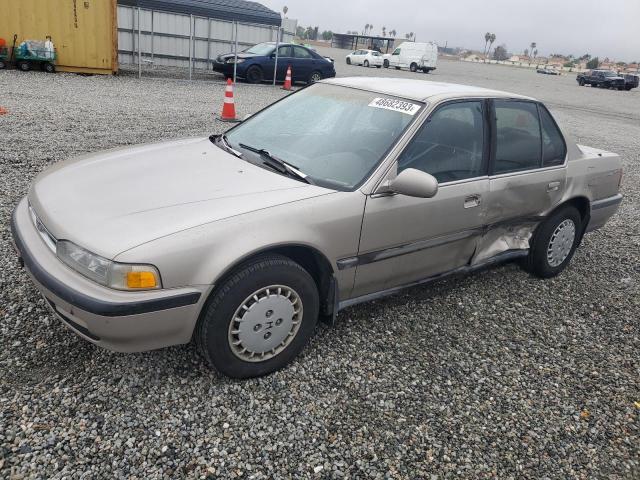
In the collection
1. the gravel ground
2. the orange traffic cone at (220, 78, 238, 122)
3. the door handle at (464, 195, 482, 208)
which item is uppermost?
the door handle at (464, 195, 482, 208)

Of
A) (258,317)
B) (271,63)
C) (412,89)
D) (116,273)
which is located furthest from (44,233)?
(271,63)

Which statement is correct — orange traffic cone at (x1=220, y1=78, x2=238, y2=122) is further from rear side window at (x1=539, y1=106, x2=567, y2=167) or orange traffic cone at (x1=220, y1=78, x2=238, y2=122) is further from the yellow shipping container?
the yellow shipping container

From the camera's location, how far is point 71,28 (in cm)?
1407

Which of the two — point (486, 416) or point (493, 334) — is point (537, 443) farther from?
point (493, 334)

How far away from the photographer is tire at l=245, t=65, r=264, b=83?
54.3ft

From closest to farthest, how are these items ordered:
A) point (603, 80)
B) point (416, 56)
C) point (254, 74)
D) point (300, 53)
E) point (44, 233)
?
1. point (44, 233)
2. point (254, 74)
3. point (300, 53)
4. point (416, 56)
5. point (603, 80)

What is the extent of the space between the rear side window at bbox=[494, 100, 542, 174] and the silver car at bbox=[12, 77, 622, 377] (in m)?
0.02

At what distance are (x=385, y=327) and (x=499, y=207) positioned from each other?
1.20 meters

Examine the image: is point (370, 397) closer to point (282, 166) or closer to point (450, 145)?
point (282, 166)

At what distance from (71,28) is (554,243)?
568 inches

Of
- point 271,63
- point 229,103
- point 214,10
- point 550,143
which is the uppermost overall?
A: point 214,10

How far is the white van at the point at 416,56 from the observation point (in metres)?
33.8

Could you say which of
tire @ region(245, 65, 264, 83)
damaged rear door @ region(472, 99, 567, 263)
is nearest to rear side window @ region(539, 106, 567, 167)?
damaged rear door @ region(472, 99, 567, 263)

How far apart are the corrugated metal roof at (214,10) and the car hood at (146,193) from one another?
16.3 meters
